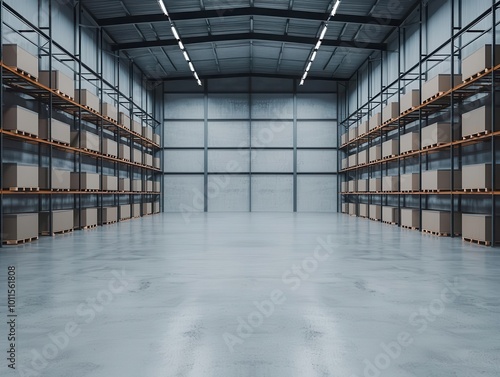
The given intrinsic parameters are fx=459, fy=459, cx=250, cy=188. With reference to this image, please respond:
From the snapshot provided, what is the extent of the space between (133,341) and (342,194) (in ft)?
85.6

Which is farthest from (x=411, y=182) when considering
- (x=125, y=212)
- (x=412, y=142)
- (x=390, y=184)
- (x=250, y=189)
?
(x=250, y=189)

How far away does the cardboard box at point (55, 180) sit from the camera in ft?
41.3

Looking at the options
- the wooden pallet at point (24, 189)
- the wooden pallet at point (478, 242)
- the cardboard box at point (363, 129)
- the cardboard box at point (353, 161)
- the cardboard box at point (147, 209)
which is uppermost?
the cardboard box at point (363, 129)

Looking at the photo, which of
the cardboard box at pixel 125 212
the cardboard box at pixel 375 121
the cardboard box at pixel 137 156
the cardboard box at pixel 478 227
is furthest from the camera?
the cardboard box at pixel 137 156

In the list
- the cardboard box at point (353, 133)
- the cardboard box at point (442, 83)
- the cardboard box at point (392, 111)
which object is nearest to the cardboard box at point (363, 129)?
the cardboard box at point (353, 133)

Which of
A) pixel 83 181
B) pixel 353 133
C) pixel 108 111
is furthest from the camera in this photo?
pixel 353 133

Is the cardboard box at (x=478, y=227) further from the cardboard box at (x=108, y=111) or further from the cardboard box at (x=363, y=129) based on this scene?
the cardboard box at (x=108, y=111)

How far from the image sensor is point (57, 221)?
13328 millimetres

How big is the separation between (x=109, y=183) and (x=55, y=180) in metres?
4.88

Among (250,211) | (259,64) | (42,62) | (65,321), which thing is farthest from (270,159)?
(65,321)

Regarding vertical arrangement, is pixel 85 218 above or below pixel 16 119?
below

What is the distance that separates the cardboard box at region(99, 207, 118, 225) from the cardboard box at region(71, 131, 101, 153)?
2482mm

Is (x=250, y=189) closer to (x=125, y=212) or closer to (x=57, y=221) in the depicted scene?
(x=125, y=212)

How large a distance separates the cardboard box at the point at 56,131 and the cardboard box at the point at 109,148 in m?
3.67
